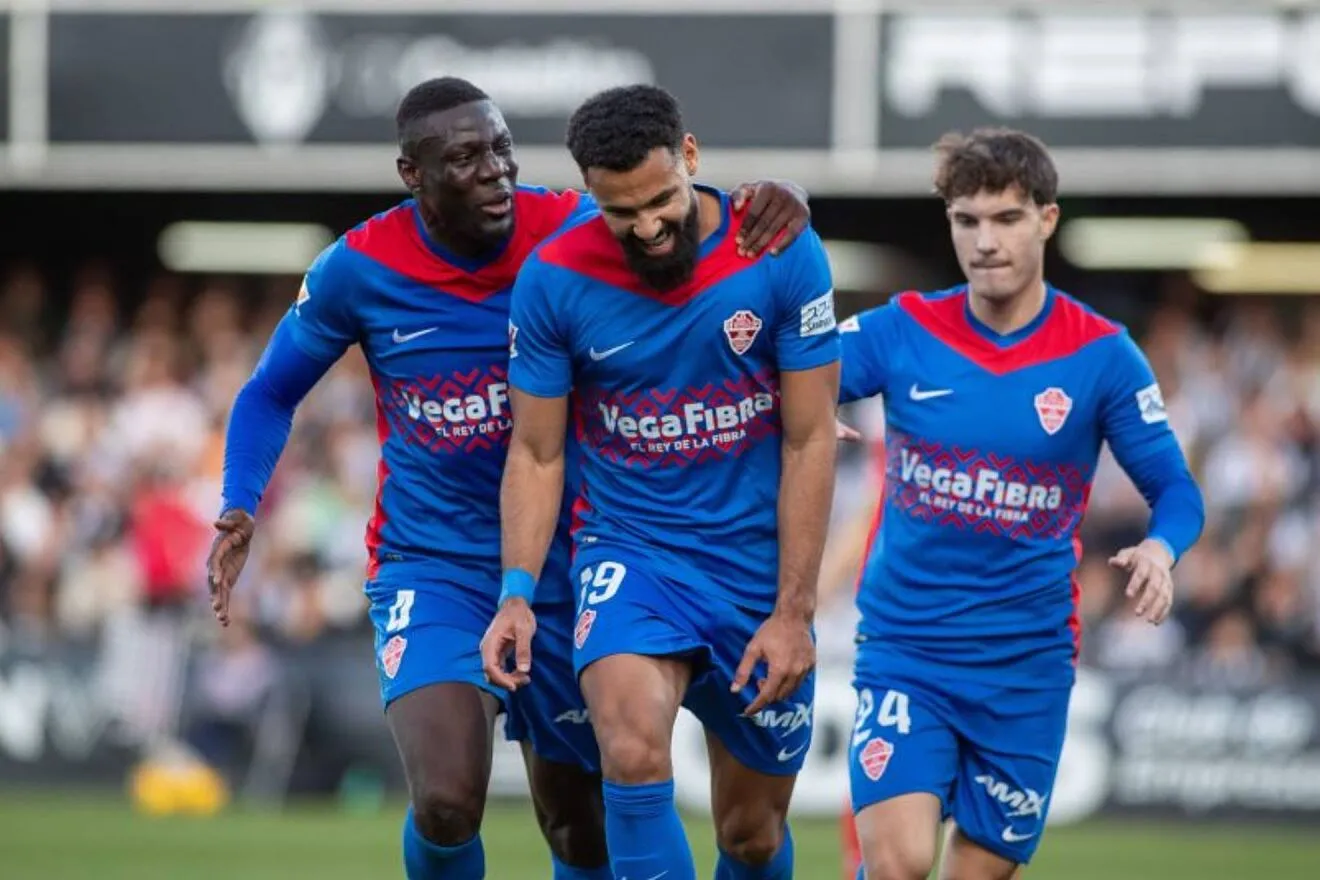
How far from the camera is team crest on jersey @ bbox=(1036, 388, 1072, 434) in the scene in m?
6.96

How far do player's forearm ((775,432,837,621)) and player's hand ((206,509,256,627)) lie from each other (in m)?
1.59

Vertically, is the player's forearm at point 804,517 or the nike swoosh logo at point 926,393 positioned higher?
the nike swoosh logo at point 926,393

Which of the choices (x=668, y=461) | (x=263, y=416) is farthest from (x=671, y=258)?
(x=263, y=416)

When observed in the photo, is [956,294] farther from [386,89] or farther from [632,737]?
[386,89]

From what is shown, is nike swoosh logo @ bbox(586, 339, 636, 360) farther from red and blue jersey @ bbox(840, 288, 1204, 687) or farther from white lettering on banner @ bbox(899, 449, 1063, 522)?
white lettering on banner @ bbox(899, 449, 1063, 522)

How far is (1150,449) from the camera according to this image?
6.89 meters

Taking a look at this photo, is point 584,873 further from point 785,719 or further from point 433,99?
point 433,99

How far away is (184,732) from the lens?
14.9 m

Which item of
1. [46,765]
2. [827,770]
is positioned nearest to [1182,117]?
[827,770]

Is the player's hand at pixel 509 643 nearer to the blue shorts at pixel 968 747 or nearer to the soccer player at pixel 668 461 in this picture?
the soccer player at pixel 668 461

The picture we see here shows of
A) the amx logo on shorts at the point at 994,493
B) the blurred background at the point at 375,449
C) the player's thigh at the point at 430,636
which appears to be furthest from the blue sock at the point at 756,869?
the blurred background at the point at 375,449

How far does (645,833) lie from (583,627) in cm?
61

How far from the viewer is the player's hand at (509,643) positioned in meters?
6.37

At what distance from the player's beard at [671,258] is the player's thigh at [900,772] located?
1.42 meters
